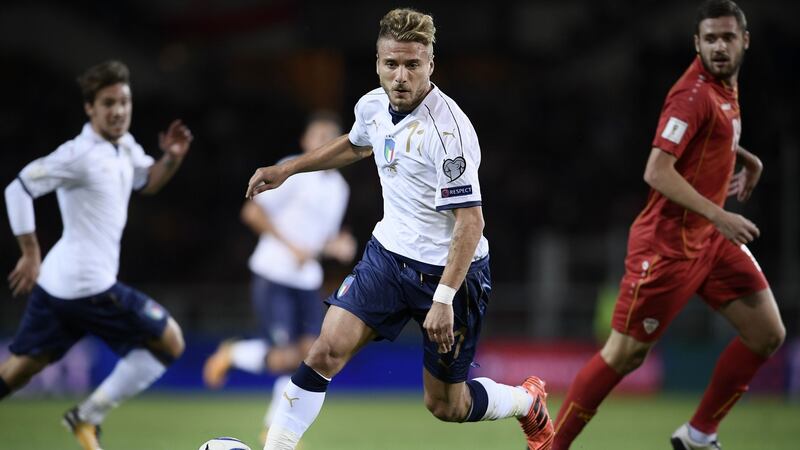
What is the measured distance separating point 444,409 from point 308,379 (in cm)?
77

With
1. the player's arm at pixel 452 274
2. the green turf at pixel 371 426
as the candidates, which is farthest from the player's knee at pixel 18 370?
the player's arm at pixel 452 274

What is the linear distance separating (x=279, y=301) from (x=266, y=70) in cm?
1222

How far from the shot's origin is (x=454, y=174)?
5.14 meters

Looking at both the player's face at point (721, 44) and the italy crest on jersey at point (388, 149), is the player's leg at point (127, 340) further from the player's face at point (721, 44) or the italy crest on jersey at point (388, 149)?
the player's face at point (721, 44)

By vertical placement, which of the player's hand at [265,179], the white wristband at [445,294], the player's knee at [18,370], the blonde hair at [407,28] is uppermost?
the blonde hair at [407,28]

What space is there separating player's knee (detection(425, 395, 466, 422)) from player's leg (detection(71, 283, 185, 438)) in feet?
6.83

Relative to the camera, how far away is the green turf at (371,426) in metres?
8.21

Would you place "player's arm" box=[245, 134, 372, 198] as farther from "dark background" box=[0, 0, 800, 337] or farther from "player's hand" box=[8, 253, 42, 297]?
"dark background" box=[0, 0, 800, 337]

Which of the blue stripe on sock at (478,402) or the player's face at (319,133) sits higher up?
the player's face at (319,133)

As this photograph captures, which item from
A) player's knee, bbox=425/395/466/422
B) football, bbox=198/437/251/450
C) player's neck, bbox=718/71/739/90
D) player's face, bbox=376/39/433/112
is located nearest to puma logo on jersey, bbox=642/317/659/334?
player's knee, bbox=425/395/466/422

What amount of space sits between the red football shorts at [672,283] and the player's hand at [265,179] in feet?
6.65

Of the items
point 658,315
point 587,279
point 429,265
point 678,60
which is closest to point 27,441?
point 429,265

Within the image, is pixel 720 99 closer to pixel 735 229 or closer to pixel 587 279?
pixel 735 229

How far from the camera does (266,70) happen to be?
830 inches
